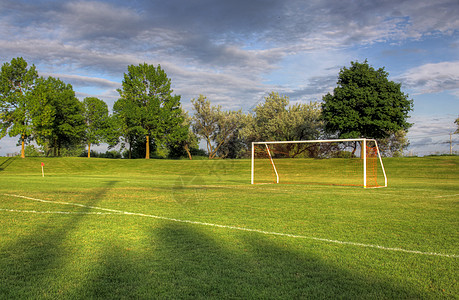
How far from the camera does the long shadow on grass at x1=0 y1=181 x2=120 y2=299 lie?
3539 mm

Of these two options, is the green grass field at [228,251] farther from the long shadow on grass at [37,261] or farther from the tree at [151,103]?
the tree at [151,103]

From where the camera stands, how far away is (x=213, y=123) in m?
65.0

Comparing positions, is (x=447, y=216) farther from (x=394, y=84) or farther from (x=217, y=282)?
(x=394, y=84)

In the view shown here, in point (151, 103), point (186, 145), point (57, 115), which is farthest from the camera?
point (186, 145)

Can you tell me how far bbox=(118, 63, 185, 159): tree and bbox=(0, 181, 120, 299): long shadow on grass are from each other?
44919 mm

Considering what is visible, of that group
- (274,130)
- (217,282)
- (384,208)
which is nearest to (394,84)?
(274,130)

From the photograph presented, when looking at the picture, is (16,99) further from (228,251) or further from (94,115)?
(228,251)

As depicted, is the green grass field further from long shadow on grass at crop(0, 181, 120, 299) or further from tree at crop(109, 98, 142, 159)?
tree at crop(109, 98, 142, 159)

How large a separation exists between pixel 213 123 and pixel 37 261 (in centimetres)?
6090

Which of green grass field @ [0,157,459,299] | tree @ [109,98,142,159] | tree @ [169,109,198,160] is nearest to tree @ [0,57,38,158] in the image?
tree @ [109,98,142,159]

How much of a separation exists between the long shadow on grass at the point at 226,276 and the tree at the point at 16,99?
47996 mm

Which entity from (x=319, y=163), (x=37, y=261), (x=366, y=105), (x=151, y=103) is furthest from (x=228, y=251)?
(x=151, y=103)

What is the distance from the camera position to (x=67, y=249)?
5.05 metres

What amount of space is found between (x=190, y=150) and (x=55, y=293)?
63.0 meters
